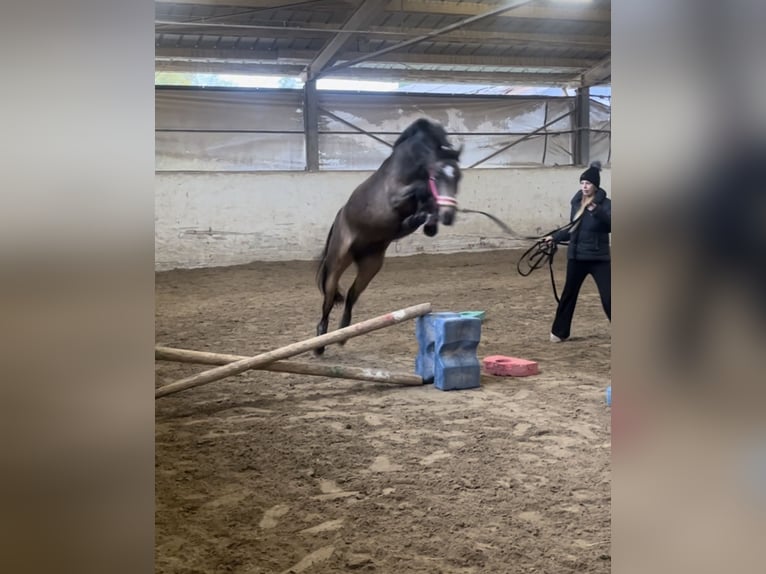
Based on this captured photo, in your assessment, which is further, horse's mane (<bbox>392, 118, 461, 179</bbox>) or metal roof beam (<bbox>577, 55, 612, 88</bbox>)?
metal roof beam (<bbox>577, 55, 612, 88</bbox>)

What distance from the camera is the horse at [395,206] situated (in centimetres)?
580

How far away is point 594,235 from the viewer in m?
6.28

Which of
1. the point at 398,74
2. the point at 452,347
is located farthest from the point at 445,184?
the point at 398,74

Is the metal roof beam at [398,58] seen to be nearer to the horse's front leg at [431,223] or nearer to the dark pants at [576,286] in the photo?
the dark pants at [576,286]

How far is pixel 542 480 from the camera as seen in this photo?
10.7 ft

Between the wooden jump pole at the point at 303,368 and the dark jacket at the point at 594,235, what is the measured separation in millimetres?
2130

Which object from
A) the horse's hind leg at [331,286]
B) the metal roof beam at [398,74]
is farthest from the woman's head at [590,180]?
the metal roof beam at [398,74]

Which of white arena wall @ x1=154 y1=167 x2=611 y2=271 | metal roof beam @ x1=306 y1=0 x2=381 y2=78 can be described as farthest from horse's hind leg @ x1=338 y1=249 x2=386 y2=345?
white arena wall @ x1=154 y1=167 x2=611 y2=271

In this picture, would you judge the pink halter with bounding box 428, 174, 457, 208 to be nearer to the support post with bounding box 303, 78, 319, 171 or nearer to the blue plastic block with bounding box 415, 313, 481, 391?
the blue plastic block with bounding box 415, 313, 481, 391

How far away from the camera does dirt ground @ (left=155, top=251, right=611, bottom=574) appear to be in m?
2.56

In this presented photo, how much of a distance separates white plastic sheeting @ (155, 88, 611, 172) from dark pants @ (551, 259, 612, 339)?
7.91 m

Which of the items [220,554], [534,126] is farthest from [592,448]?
[534,126]
